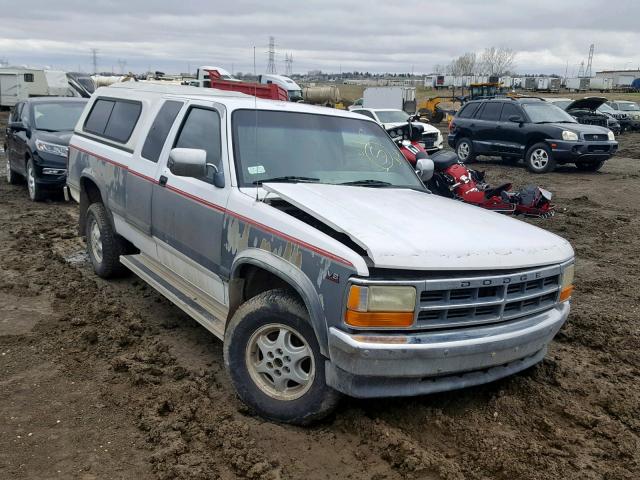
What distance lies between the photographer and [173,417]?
3545 millimetres

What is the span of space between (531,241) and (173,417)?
2358mm

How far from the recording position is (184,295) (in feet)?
14.7

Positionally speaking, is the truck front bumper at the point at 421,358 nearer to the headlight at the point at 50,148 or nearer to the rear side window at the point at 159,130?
the rear side window at the point at 159,130

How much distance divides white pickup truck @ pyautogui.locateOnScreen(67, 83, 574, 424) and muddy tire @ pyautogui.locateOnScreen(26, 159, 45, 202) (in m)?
6.16

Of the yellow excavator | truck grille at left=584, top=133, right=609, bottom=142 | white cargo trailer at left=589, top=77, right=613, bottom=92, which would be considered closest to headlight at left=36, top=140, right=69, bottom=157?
truck grille at left=584, top=133, right=609, bottom=142

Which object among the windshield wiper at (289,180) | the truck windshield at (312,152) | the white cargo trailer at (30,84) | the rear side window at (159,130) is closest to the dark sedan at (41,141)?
the rear side window at (159,130)

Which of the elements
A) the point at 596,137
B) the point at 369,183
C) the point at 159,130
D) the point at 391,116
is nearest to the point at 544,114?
the point at 596,137

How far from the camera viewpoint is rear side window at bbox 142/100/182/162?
4.89 m

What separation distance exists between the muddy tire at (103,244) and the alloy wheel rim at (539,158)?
11.9 meters

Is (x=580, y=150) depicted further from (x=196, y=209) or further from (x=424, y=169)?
(x=196, y=209)

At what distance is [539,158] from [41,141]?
11.4m

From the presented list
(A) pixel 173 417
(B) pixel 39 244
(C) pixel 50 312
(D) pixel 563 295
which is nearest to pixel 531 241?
(D) pixel 563 295

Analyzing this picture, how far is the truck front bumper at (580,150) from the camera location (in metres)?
14.4

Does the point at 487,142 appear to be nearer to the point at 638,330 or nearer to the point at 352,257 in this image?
the point at 638,330
